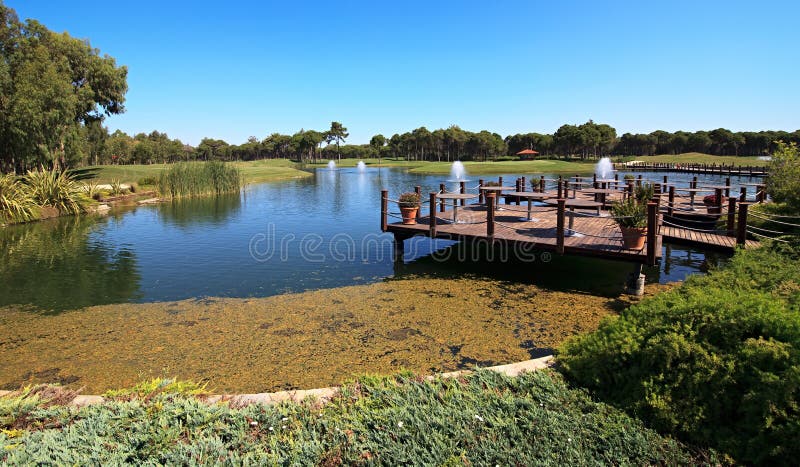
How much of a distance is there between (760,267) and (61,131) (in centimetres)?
4244

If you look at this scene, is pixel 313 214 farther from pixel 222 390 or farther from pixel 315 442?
pixel 315 442

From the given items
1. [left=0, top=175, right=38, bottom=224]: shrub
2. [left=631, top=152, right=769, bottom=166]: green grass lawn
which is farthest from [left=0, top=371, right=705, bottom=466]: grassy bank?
[left=631, top=152, right=769, bottom=166]: green grass lawn

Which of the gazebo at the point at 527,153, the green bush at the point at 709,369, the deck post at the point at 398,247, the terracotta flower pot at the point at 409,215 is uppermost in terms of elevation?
the gazebo at the point at 527,153

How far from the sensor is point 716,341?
4.41 meters

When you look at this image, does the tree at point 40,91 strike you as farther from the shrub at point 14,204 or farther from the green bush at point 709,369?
the green bush at point 709,369

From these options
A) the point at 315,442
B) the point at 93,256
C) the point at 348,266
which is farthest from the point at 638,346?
the point at 93,256

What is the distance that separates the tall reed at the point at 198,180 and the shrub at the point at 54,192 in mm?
8239

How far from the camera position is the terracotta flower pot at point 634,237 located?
33.1 ft

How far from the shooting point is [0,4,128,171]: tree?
29.7 metres

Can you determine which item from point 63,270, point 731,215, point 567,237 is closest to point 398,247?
point 567,237

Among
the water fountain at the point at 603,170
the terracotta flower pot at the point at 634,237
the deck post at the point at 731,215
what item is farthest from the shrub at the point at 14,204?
the water fountain at the point at 603,170

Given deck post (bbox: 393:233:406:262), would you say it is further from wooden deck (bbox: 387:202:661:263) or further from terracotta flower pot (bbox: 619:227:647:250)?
terracotta flower pot (bbox: 619:227:647:250)

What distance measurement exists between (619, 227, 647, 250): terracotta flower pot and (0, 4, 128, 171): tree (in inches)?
1377

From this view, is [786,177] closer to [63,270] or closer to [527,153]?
[63,270]
